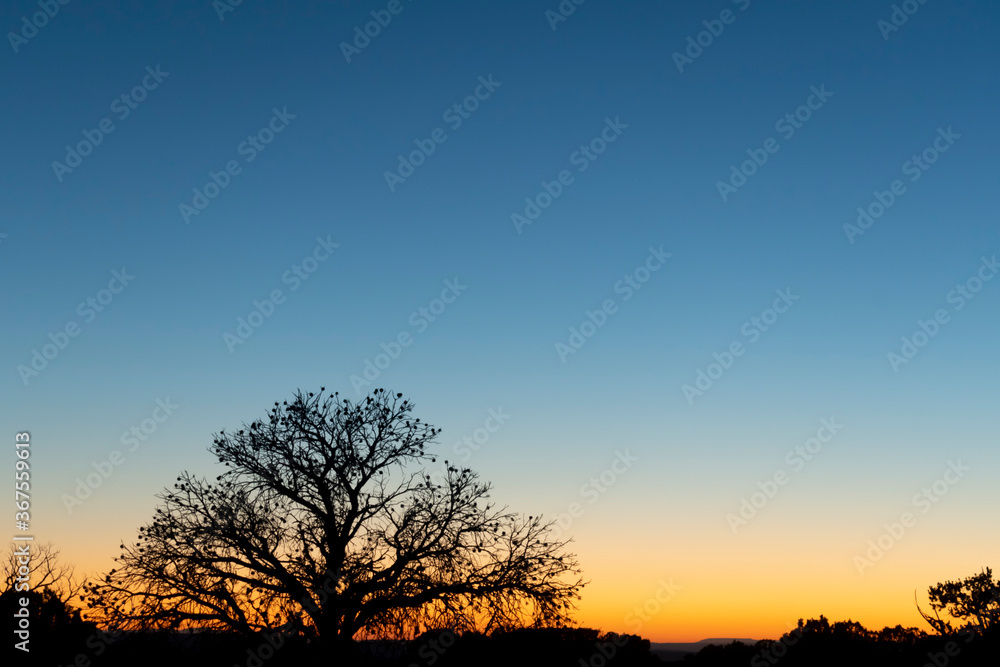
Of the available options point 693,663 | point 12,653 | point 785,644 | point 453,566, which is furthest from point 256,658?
point 785,644

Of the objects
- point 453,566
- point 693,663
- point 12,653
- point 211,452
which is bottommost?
point 693,663

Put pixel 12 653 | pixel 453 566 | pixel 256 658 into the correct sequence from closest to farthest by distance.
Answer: pixel 256 658, pixel 453 566, pixel 12 653

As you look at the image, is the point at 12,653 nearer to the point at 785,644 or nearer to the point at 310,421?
the point at 310,421

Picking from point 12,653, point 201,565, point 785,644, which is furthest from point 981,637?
point 12,653

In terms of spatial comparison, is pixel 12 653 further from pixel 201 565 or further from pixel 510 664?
pixel 510 664

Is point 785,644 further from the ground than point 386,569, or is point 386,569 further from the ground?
point 386,569

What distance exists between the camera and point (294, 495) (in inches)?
885

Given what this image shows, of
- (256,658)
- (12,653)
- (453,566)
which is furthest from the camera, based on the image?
(12,653)

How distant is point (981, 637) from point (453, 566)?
574 inches

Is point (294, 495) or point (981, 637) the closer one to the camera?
point (981, 637)

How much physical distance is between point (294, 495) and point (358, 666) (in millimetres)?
5096

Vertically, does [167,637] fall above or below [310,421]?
below

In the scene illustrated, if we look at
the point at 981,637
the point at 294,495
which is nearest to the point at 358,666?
the point at 294,495

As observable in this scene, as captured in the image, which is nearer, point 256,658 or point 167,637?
point 256,658
